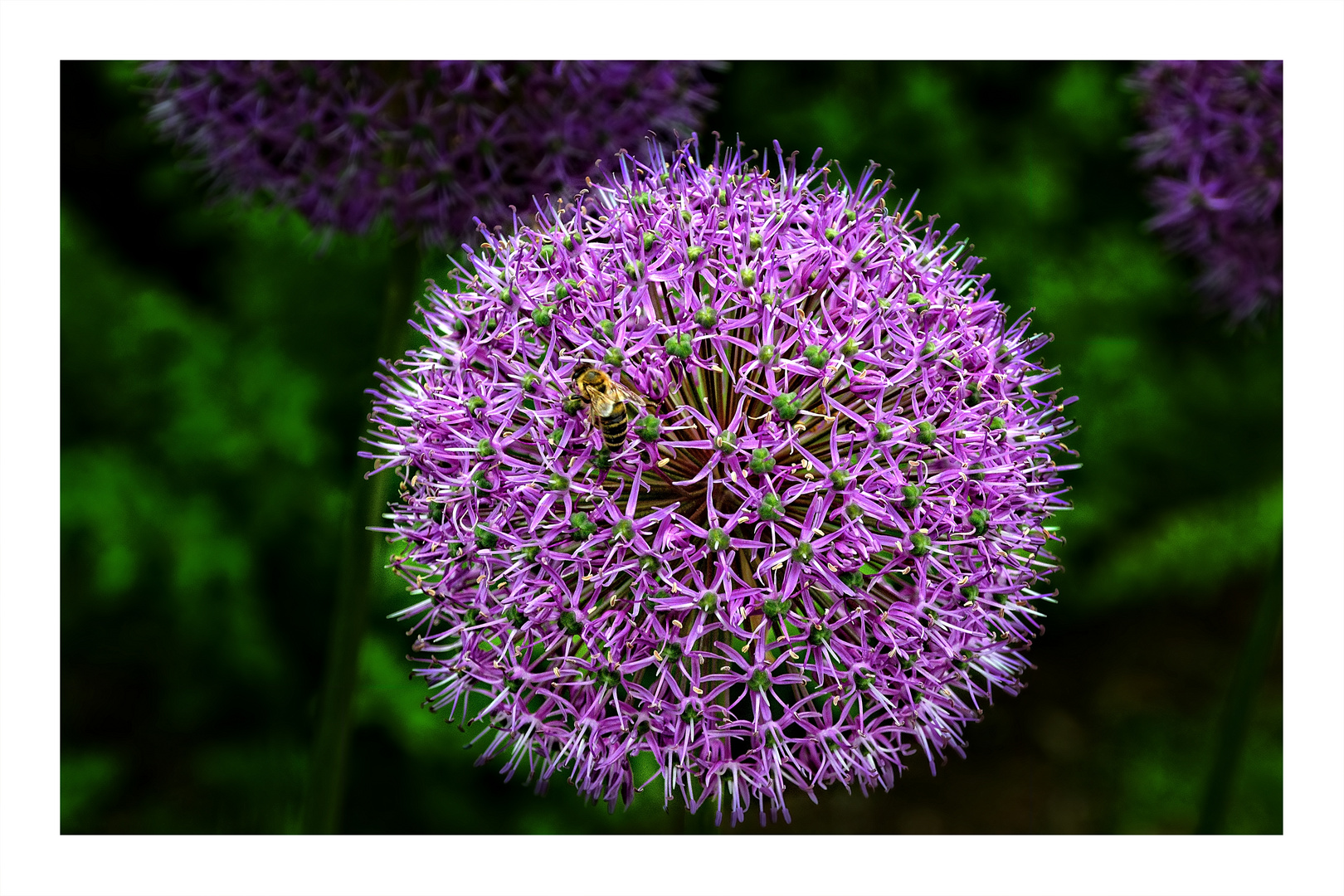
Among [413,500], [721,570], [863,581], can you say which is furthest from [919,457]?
[413,500]

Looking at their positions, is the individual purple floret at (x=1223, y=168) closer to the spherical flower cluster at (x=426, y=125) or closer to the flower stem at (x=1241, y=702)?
the flower stem at (x=1241, y=702)

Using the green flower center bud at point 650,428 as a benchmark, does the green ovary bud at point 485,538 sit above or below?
below

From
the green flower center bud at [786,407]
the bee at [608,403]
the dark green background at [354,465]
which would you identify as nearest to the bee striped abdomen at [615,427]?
the bee at [608,403]

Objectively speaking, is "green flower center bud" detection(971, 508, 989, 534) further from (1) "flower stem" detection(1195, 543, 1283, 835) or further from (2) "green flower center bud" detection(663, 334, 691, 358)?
(1) "flower stem" detection(1195, 543, 1283, 835)

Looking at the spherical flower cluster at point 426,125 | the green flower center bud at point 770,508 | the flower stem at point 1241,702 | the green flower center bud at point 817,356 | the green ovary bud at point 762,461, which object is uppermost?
the spherical flower cluster at point 426,125

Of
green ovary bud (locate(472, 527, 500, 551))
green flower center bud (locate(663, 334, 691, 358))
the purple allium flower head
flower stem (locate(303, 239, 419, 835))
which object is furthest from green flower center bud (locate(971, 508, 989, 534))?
flower stem (locate(303, 239, 419, 835))
